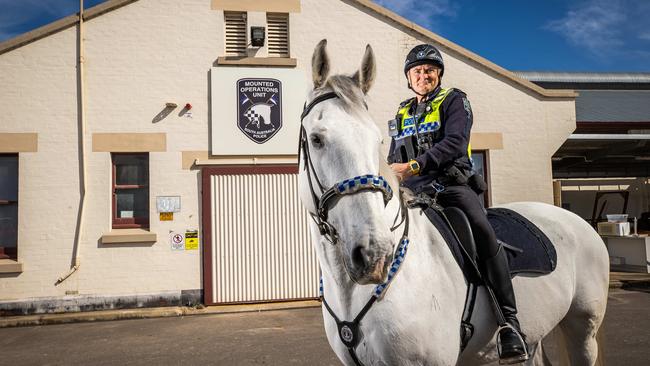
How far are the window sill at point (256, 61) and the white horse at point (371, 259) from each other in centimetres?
787

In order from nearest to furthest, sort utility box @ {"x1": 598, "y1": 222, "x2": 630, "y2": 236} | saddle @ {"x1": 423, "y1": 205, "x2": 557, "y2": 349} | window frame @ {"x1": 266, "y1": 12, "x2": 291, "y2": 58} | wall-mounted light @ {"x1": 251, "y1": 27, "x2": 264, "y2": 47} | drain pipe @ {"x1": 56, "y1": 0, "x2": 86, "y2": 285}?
saddle @ {"x1": 423, "y1": 205, "x2": 557, "y2": 349}
drain pipe @ {"x1": 56, "y1": 0, "x2": 86, "y2": 285}
wall-mounted light @ {"x1": 251, "y1": 27, "x2": 264, "y2": 47}
window frame @ {"x1": 266, "y1": 12, "x2": 291, "y2": 58}
utility box @ {"x1": 598, "y1": 222, "x2": 630, "y2": 236}

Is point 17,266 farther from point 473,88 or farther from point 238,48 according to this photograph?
point 473,88

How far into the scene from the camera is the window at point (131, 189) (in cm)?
922

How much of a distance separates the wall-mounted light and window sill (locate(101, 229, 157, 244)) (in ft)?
16.5

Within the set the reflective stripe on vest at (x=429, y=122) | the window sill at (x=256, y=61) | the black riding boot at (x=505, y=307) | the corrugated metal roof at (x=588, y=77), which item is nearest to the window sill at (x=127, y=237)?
the window sill at (x=256, y=61)

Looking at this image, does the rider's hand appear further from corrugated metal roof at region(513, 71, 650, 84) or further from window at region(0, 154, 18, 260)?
corrugated metal roof at region(513, 71, 650, 84)

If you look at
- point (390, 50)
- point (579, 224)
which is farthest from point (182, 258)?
point (579, 224)

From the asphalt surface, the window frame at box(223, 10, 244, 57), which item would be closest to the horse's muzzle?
the asphalt surface

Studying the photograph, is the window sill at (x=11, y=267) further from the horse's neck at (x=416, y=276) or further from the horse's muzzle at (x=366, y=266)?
the horse's muzzle at (x=366, y=266)

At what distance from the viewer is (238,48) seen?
9.88 m

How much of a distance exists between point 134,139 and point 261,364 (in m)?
6.14

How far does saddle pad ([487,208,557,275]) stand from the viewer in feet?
8.98

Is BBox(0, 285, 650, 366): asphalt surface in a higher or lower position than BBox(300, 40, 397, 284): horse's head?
lower

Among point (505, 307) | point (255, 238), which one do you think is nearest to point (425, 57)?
point (505, 307)
